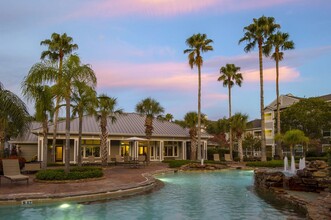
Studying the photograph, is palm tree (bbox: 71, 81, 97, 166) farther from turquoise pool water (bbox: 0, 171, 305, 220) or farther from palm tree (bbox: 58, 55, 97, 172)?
turquoise pool water (bbox: 0, 171, 305, 220)

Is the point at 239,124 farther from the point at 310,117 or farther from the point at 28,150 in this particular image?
the point at 28,150

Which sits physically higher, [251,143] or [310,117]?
[310,117]

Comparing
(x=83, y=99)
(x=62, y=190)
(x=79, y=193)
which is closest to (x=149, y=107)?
(x=83, y=99)

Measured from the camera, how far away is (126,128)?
38.8 m

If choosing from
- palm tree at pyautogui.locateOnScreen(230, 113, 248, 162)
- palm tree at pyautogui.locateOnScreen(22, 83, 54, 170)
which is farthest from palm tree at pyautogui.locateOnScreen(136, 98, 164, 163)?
palm tree at pyautogui.locateOnScreen(22, 83, 54, 170)

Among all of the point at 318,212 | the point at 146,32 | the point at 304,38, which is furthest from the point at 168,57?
the point at 318,212

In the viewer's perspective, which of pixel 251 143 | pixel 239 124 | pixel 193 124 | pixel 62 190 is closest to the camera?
pixel 62 190

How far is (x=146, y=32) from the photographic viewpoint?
19375 mm

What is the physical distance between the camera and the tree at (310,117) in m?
43.1

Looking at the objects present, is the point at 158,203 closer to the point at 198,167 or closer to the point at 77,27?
the point at 77,27

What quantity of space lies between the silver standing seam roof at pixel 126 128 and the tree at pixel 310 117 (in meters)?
13.2

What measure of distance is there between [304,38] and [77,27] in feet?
45.4

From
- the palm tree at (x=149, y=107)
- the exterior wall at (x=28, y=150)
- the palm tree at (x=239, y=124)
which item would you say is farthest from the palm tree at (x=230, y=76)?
the exterior wall at (x=28, y=150)

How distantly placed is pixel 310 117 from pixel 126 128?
78.4ft
